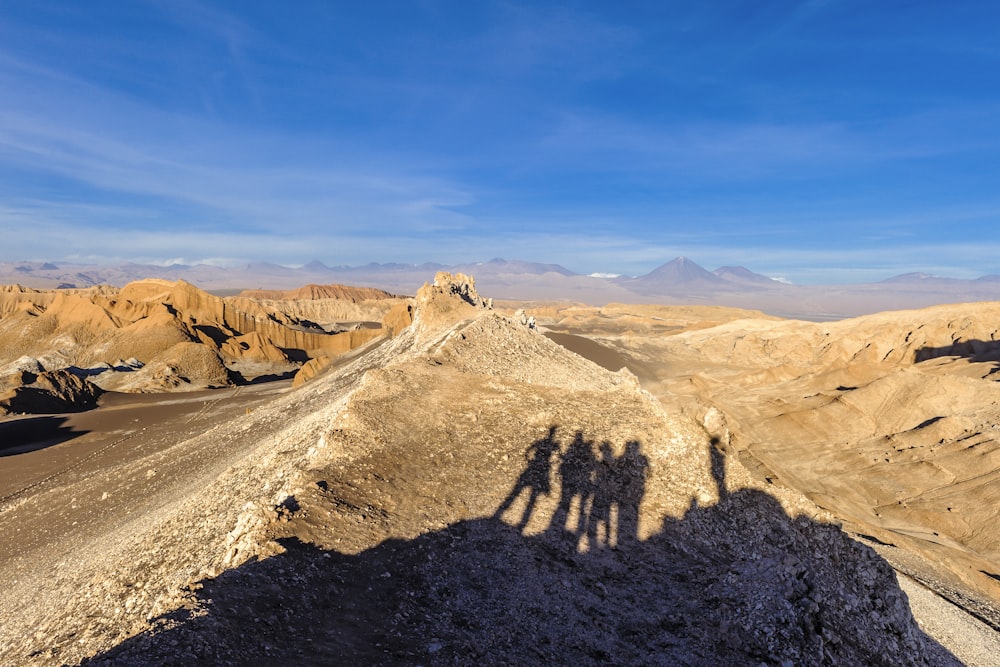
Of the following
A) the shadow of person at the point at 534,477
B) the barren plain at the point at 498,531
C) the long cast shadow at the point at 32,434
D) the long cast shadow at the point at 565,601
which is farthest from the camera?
the long cast shadow at the point at 32,434

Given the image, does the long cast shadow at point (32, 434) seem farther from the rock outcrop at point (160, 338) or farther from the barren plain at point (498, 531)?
the rock outcrop at point (160, 338)

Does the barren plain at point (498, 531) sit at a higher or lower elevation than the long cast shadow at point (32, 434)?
higher

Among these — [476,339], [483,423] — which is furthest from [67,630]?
[476,339]

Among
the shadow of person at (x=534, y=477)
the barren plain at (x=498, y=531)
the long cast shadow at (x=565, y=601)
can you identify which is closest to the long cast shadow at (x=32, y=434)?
the barren plain at (x=498, y=531)

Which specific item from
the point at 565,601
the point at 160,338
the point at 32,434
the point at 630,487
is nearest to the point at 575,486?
the point at 630,487

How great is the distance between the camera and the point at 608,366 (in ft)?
156

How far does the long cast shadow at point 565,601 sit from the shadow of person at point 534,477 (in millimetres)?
61

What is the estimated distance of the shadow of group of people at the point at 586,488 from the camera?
9.96 m

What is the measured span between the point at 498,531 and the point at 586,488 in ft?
8.54

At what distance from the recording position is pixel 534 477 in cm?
1118

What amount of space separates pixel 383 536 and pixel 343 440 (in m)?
2.79

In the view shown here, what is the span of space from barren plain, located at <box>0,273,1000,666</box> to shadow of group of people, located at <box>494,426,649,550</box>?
54 millimetres

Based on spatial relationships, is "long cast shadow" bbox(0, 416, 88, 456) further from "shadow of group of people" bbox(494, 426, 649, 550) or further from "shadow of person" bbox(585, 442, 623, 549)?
"shadow of person" bbox(585, 442, 623, 549)

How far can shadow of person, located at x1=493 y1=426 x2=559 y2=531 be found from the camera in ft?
33.0
